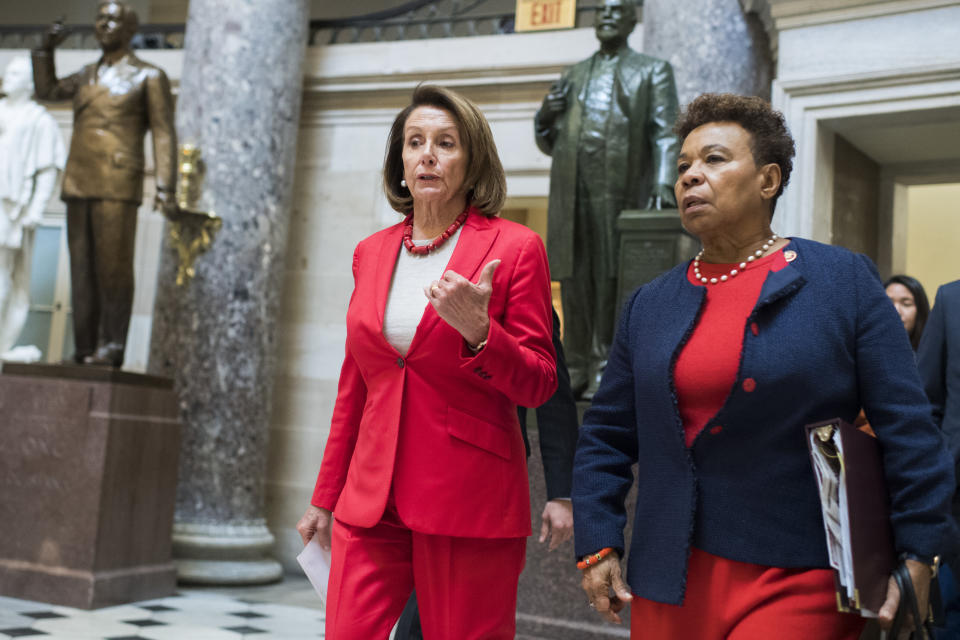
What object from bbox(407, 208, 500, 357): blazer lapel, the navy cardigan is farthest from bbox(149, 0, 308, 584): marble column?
the navy cardigan

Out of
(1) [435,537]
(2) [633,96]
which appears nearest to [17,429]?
(2) [633,96]

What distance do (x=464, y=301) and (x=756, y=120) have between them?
0.64 m

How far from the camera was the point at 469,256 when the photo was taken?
2.12 meters

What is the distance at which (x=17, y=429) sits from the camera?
586 centimetres

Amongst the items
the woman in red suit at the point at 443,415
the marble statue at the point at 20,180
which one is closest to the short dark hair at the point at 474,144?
the woman in red suit at the point at 443,415

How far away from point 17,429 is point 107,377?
25.0 inches

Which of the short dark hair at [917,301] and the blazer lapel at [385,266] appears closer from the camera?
the blazer lapel at [385,266]

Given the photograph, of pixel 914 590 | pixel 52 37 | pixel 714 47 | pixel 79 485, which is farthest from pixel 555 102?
pixel 914 590

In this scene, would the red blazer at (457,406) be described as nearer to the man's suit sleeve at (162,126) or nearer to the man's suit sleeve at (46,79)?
the man's suit sleeve at (162,126)

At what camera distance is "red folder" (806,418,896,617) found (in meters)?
1.56

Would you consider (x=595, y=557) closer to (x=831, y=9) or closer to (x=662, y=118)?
(x=662, y=118)

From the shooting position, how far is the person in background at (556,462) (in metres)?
2.26

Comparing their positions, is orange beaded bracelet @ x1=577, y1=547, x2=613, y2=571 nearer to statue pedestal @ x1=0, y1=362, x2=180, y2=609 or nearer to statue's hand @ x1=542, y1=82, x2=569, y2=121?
statue's hand @ x1=542, y1=82, x2=569, y2=121

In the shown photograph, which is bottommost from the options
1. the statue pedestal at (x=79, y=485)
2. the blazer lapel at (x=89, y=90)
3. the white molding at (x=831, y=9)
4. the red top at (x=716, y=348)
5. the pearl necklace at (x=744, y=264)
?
the statue pedestal at (x=79, y=485)
